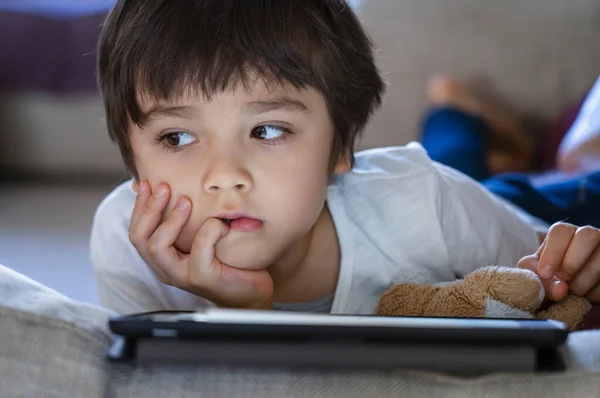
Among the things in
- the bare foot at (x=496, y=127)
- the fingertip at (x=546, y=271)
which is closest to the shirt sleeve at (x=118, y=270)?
the fingertip at (x=546, y=271)

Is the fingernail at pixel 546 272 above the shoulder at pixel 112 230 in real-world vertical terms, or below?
below

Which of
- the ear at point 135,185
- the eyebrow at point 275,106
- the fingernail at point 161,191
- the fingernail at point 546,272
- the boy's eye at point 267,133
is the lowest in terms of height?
the fingernail at point 546,272

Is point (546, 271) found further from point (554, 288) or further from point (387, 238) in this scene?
point (387, 238)

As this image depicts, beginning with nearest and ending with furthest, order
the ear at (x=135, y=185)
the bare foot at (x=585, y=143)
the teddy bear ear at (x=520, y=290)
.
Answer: the teddy bear ear at (x=520, y=290), the ear at (x=135, y=185), the bare foot at (x=585, y=143)

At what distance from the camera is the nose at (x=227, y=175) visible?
2.88 ft

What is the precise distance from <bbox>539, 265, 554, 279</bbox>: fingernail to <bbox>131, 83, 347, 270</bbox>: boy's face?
0.96 ft

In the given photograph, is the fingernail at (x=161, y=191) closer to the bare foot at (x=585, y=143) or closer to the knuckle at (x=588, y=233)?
the knuckle at (x=588, y=233)

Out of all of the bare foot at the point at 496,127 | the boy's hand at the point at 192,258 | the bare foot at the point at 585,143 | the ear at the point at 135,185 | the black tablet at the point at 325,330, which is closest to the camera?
the black tablet at the point at 325,330

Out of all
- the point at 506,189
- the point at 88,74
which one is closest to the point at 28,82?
the point at 88,74

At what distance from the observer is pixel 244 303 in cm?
94

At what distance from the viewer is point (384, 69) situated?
192cm

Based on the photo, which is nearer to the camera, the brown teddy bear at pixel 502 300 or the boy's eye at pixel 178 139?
the brown teddy bear at pixel 502 300

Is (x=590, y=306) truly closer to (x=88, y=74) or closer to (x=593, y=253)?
(x=593, y=253)

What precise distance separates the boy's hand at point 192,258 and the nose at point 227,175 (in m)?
0.04
